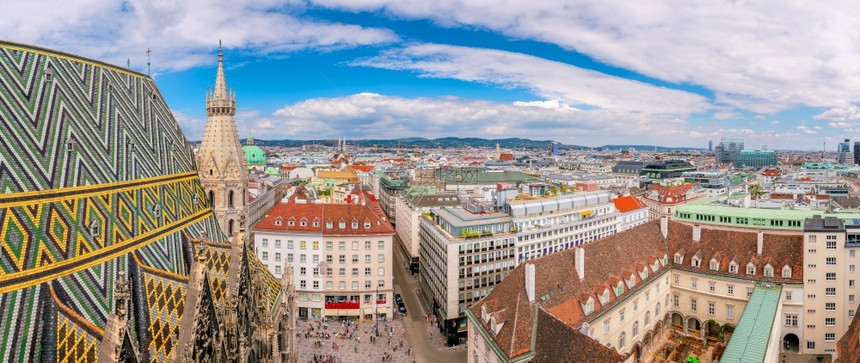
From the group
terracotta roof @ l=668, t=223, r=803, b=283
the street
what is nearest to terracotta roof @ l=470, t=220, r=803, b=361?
terracotta roof @ l=668, t=223, r=803, b=283

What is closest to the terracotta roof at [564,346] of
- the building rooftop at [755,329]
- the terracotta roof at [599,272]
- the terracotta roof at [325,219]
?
the terracotta roof at [599,272]

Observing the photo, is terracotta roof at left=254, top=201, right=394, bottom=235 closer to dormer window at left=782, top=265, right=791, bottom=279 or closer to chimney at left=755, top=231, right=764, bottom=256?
chimney at left=755, top=231, right=764, bottom=256

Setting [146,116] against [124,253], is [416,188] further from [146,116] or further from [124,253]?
[124,253]

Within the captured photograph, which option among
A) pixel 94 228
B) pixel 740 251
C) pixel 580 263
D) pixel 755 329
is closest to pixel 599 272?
pixel 580 263

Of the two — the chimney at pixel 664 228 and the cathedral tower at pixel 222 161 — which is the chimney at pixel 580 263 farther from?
the cathedral tower at pixel 222 161

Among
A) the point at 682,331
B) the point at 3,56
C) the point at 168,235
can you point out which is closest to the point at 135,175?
the point at 168,235
